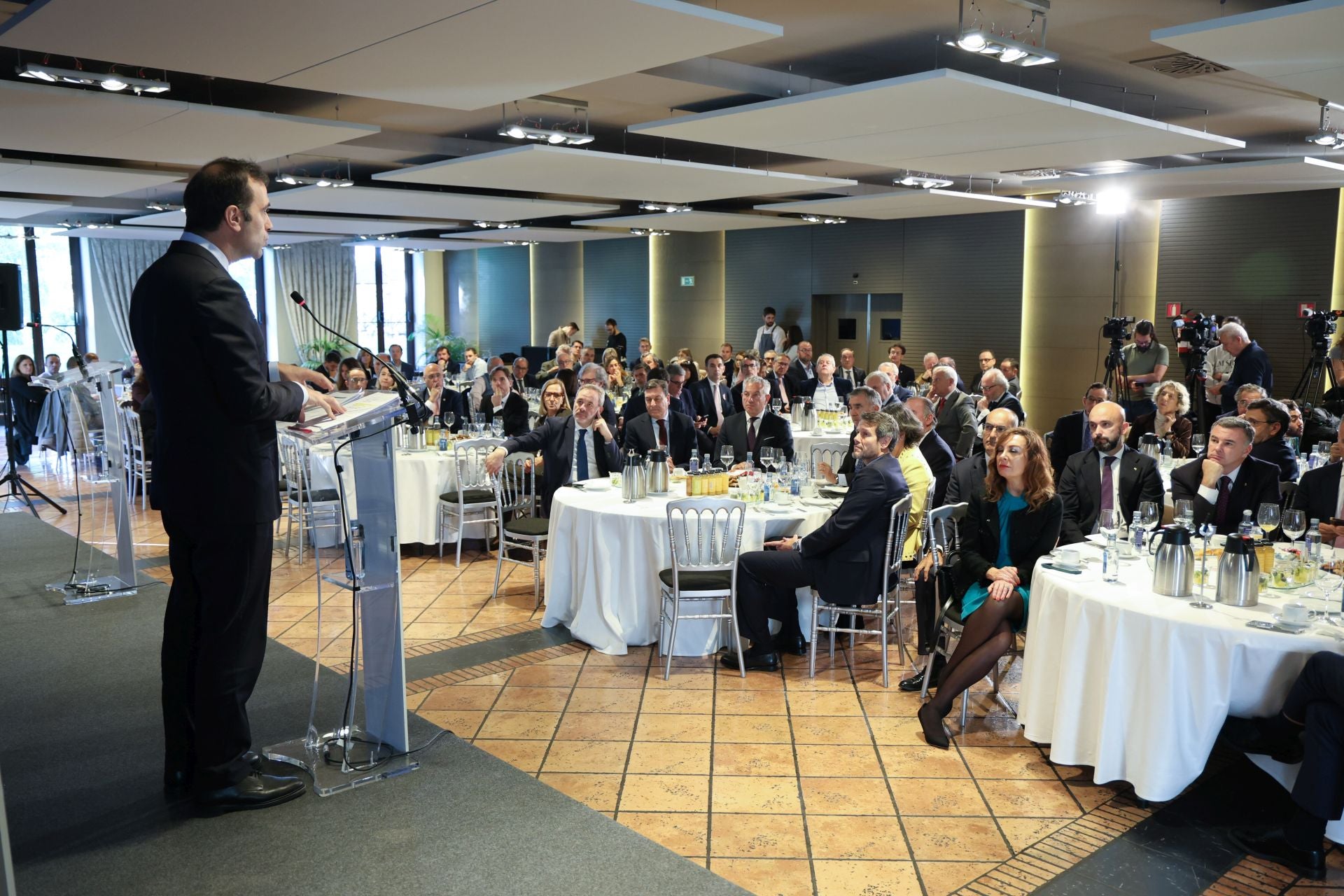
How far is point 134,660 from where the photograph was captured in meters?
5.04

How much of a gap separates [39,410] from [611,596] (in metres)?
10.2

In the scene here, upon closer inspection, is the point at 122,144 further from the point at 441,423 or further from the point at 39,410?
the point at 39,410

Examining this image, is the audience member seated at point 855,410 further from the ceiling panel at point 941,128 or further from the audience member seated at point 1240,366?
the audience member seated at point 1240,366

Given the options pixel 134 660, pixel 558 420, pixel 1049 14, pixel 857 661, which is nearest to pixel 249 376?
pixel 134 660

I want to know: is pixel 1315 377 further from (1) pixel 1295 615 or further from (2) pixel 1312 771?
(2) pixel 1312 771

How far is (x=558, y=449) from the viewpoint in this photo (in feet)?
22.9

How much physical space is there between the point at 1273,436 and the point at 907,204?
24.6 feet

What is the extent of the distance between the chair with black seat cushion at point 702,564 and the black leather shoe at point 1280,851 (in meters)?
2.33

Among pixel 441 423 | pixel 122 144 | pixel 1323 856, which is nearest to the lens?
pixel 1323 856

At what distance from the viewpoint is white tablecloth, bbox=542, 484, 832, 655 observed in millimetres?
5410

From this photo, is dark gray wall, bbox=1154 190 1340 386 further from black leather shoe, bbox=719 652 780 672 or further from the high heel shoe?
the high heel shoe

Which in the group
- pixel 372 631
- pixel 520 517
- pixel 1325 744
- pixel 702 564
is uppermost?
pixel 372 631

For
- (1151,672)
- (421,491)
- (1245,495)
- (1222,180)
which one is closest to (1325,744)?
(1151,672)

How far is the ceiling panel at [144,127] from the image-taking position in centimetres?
657
